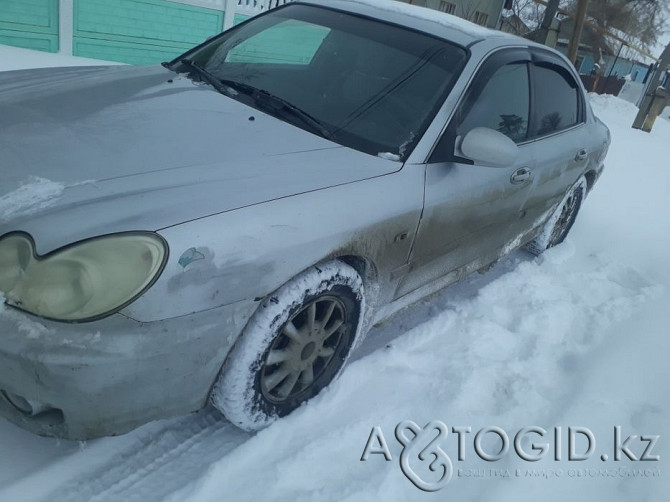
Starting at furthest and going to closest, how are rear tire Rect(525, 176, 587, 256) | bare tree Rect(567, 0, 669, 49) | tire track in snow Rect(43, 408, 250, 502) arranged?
bare tree Rect(567, 0, 669, 49) < rear tire Rect(525, 176, 587, 256) < tire track in snow Rect(43, 408, 250, 502)

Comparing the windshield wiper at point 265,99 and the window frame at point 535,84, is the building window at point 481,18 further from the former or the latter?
the windshield wiper at point 265,99

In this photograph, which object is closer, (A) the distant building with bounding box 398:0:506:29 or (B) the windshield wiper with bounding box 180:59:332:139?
(B) the windshield wiper with bounding box 180:59:332:139

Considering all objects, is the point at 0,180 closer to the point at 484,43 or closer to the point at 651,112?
the point at 484,43

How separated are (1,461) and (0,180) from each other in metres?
0.94

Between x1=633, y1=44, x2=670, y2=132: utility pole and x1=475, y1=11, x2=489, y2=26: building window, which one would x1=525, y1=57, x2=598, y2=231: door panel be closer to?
x1=633, y1=44, x2=670, y2=132: utility pole

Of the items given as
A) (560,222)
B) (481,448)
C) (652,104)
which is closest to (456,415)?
(481,448)

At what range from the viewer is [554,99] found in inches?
139

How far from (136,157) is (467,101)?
154 cm

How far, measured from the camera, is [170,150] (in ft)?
6.68

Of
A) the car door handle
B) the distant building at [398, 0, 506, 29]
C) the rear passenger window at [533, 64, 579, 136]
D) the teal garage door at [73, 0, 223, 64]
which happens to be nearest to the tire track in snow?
the car door handle

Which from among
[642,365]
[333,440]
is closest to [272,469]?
[333,440]

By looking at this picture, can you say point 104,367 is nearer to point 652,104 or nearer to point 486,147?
point 486,147

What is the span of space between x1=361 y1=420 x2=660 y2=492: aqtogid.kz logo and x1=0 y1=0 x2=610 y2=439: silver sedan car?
401 mm

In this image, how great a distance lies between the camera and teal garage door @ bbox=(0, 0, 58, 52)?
19.8ft
